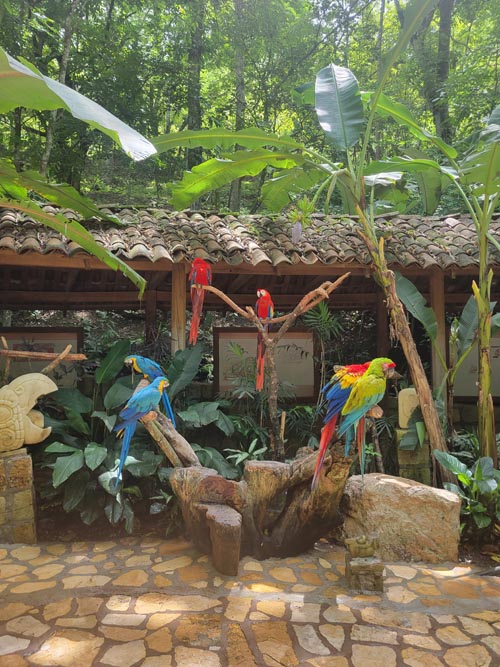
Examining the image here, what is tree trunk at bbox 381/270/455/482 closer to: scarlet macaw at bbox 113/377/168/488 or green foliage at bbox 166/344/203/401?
green foliage at bbox 166/344/203/401

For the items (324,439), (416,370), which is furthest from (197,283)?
(416,370)

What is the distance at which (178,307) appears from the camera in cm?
541

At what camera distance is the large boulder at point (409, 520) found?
3.67m

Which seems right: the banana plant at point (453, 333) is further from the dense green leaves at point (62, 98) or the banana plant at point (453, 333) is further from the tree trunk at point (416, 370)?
the dense green leaves at point (62, 98)

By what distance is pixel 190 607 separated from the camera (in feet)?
9.45

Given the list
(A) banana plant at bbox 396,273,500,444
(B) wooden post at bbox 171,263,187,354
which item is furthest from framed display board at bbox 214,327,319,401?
(A) banana plant at bbox 396,273,500,444

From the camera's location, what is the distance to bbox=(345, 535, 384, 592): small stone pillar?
3.10 metres

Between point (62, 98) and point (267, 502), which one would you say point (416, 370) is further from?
point (62, 98)

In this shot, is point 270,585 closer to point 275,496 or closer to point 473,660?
point 275,496

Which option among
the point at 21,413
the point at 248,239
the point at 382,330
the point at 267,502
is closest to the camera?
the point at 267,502

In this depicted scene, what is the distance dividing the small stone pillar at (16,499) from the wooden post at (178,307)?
202 centimetres

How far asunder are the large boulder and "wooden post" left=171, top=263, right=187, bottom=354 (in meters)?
2.66

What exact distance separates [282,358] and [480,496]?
111 inches

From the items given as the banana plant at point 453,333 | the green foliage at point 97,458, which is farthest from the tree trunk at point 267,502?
the banana plant at point 453,333
